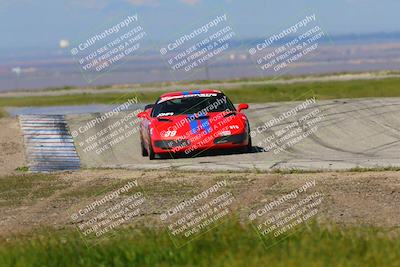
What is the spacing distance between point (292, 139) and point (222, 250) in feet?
52.4

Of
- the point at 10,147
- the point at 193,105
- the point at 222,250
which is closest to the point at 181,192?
the point at 193,105

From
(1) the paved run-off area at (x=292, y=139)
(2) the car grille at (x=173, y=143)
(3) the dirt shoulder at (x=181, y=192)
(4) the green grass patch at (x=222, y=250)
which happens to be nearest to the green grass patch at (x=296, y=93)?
(1) the paved run-off area at (x=292, y=139)

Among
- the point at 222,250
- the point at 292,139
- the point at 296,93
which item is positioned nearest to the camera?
the point at 222,250

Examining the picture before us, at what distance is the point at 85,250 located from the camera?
11.2 meters

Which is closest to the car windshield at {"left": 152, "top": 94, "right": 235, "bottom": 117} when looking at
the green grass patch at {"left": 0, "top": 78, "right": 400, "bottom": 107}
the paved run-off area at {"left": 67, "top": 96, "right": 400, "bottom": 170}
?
the paved run-off area at {"left": 67, "top": 96, "right": 400, "bottom": 170}

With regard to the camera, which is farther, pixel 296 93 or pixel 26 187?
pixel 296 93

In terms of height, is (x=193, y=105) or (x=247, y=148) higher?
(x=193, y=105)

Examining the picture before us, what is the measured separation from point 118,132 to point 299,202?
48.6 feet

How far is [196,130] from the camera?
910 inches

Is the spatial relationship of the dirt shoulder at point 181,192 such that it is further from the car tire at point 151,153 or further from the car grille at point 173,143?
the car tire at point 151,153

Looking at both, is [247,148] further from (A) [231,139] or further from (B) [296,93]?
(B) [296,93]

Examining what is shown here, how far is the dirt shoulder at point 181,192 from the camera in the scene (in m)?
15.0

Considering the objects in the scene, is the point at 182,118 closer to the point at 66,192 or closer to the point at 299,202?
the point at 66,192

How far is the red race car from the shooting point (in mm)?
23141
